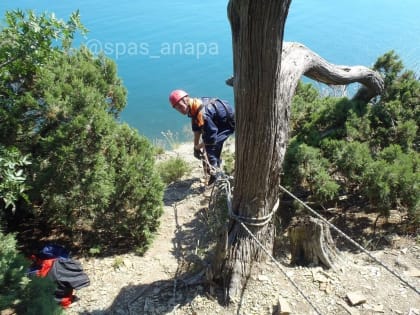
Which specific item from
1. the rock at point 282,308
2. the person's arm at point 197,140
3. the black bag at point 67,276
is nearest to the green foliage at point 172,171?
the person's arm at point 197,140

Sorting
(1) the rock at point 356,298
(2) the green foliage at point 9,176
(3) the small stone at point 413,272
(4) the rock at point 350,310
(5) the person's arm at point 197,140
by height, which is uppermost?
(5) the person's arm at point 197,140

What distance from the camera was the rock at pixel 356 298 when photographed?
312 centimetres

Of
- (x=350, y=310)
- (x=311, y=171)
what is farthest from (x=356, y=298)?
(x=311, y=171)

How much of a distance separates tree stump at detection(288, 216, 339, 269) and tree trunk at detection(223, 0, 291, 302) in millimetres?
342

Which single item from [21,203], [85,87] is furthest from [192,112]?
[21,203]

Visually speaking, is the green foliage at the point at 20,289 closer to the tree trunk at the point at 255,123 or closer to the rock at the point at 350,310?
the tree trunk at the point at 255,123

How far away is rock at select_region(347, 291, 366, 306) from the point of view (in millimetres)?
3119

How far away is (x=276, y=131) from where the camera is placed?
2855mm

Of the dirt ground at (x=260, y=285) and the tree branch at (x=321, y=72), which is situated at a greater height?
the tree branch at (x=321, y=72)

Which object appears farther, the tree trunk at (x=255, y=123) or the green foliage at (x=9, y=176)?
the green foliage at (x=9, y=176)

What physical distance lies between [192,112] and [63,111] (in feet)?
6.72

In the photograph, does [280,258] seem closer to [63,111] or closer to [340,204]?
[340,204]

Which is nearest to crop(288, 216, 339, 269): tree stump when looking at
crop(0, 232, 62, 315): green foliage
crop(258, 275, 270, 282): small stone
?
crop(258, 275, 270, 282): small stone

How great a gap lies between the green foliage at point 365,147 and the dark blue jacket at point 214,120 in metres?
1.09
